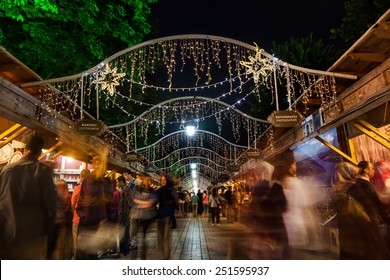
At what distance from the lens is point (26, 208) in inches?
117

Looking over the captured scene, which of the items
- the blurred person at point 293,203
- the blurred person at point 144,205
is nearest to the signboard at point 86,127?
the blurred person at point 144,205

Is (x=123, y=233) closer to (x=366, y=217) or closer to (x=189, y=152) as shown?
(x=366, y=217)

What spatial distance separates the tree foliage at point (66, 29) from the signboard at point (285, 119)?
6760 mm

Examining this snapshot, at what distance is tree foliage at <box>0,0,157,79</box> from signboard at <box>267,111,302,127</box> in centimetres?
676

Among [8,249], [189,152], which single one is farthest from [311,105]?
[189,152]

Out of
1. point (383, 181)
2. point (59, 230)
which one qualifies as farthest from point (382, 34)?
point (59, 230)

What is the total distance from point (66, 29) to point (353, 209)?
11.2 metres

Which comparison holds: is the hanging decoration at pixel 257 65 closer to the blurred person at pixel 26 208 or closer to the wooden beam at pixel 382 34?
the wooden beam at pixel 382 34

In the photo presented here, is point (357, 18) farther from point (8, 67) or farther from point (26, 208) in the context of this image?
point (26, 208)

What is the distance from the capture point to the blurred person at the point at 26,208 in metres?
2.86

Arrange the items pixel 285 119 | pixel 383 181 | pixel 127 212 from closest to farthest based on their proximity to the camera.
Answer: pixel 383 181
pixel 127 212
pixel 285 119

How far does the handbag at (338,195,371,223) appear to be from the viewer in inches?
153

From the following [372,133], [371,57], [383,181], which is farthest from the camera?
[371,57]
